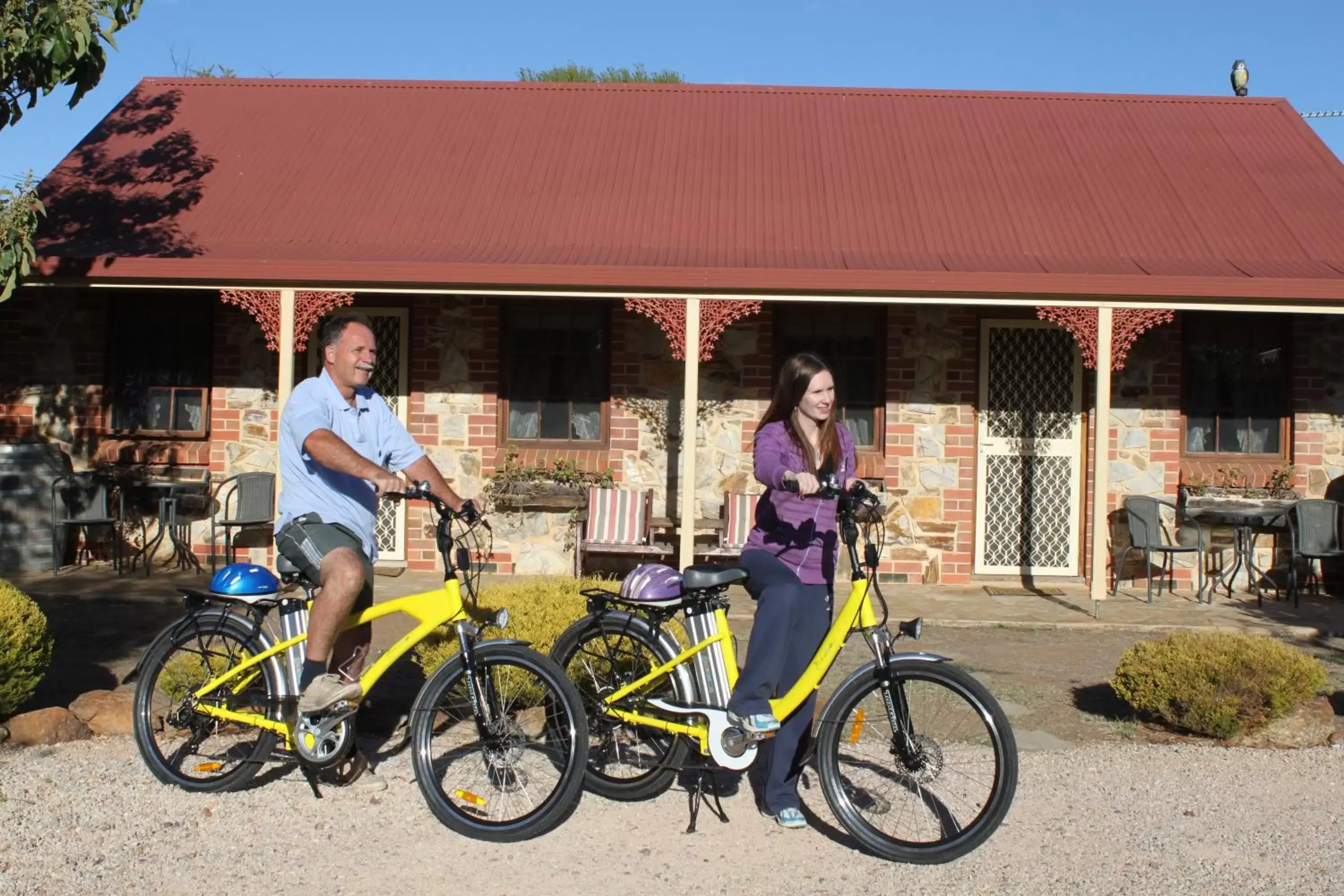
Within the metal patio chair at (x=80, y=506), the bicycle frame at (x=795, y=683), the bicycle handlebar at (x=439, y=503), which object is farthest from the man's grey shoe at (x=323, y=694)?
the metal patio chair at (x=80, y=506)

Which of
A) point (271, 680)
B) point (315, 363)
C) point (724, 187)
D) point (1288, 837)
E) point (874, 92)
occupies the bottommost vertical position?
point (1288, 837)

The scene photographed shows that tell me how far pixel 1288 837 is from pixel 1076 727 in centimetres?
149

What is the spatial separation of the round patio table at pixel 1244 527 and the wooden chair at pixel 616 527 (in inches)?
167

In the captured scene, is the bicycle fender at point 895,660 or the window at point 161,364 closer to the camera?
the bicycle fender at point 895,660

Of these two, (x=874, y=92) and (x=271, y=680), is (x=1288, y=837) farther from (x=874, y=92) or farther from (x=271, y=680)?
(x=874, y=92)

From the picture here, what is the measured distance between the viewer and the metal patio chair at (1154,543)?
998 centimetres

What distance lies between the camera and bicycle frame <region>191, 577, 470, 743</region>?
14.2ft

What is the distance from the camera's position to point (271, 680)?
4488 millimetres

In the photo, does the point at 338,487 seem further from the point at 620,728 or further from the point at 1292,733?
the point at 1292,733

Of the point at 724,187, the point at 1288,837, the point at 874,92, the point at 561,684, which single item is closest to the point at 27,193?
the point at 561,684

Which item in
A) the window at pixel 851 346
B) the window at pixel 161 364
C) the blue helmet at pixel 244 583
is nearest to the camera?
the blue helmet at pixel 244 583

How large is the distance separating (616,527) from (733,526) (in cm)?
90

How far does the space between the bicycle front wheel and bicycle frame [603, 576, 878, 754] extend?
0.29 meters

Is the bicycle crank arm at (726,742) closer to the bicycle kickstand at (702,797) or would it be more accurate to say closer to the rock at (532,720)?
the bicycle kickstand at (702,797)
